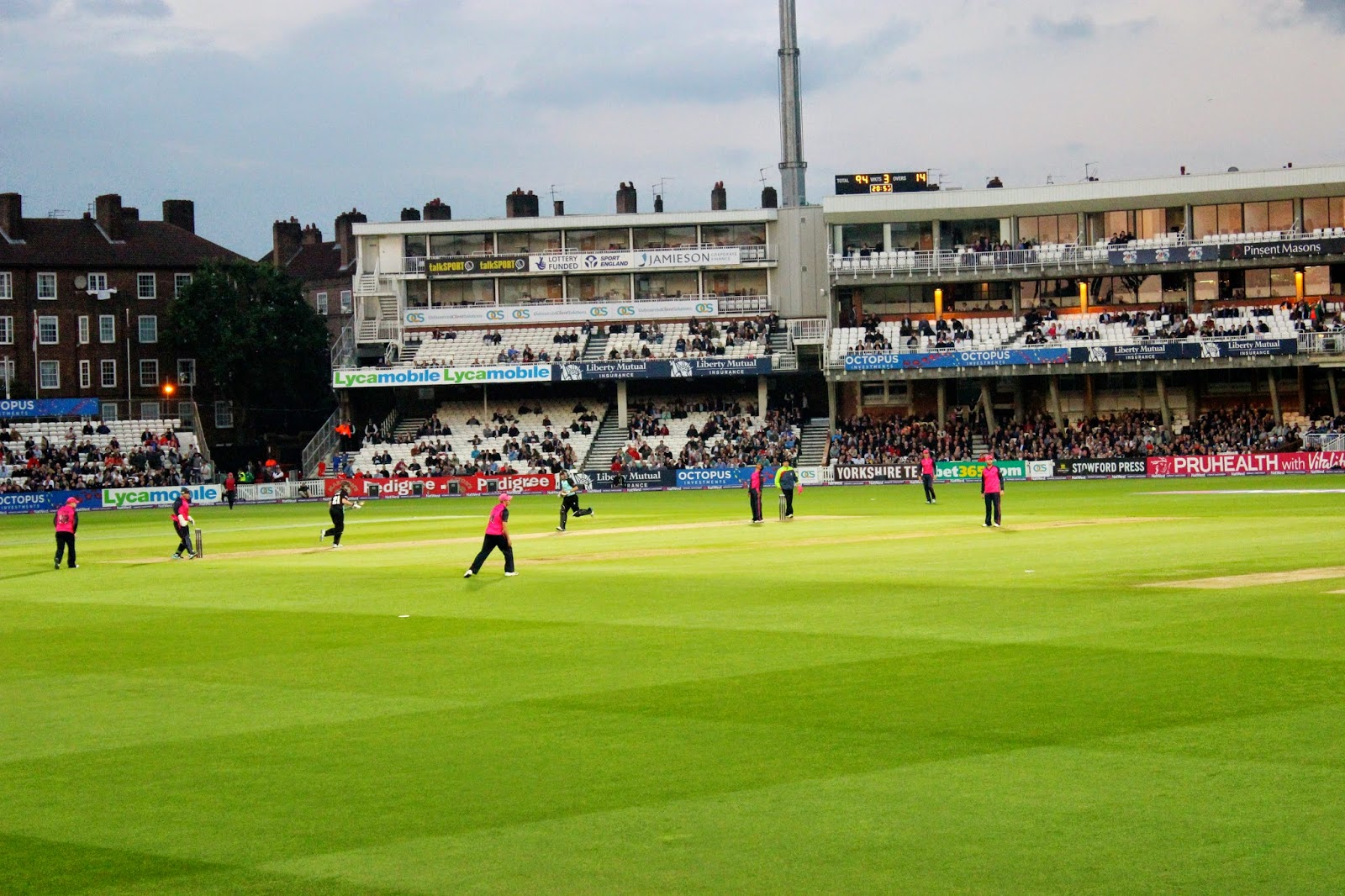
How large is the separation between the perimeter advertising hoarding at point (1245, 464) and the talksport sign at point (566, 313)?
1225 inches

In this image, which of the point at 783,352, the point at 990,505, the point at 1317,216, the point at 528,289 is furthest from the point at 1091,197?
the point at 990,505

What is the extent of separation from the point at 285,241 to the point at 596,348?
3631cm

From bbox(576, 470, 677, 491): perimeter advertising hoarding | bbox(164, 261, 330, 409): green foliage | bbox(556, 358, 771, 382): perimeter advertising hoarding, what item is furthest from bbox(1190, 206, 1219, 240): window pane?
bbox(164, 261, 330, 409): green foliage

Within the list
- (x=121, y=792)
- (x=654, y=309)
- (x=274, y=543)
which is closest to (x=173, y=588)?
(x=274, y=543)

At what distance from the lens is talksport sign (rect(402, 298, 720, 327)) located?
295 ft

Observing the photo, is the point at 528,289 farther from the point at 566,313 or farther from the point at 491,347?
the point at 491,347

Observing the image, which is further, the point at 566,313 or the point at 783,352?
the point at 566,313

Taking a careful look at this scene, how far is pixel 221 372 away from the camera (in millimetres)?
90875

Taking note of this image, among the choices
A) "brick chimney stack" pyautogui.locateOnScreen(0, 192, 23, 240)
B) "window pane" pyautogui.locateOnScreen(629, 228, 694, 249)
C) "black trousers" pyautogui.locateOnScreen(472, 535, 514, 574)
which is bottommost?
"black trousers" pyautogui.locateOnScreen(472, 535, 514, 574)

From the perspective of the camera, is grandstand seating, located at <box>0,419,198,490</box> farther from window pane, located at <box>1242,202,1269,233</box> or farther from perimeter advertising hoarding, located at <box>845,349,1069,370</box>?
window pane, located at <box>1242,202,1269,233</box>

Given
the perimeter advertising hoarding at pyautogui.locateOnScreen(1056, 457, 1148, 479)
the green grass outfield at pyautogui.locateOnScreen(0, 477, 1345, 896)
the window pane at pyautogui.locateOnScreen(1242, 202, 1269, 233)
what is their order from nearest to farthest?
the green grass outfield at pyautogui.locateOnScreen(0, 477, 1345, 896) < the perimeter advertising hoarding at pyautogui.locateOnScreen(1056, 457, 1148, 479) < the window pane at pyautogui.locateOnScreen(1242, 202, 1269, 233)

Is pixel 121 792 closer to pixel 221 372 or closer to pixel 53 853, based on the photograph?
pixel 53 853

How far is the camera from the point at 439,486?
244 feet

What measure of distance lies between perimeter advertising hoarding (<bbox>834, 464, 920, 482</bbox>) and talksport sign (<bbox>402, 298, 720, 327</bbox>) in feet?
70.1
